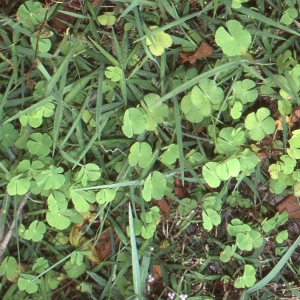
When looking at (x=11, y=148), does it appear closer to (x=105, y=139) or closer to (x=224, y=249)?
(x=105, y=139)

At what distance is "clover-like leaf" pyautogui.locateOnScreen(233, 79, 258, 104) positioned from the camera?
66.6 inches

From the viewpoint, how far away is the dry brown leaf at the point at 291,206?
6.23 feet

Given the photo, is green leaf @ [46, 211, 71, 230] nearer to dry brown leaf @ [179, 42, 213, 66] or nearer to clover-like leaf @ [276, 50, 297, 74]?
dry brown leaf @ [179, 42, 213, 66]

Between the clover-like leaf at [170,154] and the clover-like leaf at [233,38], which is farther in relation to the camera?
the clover-like leaf at [170,154]

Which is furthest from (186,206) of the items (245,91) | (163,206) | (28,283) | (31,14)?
(31,14)

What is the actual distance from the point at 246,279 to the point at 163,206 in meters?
0.52

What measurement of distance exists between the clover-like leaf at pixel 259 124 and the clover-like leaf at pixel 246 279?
637mm

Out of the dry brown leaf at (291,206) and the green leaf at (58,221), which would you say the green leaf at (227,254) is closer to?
the dry brown leaf at (291,206)

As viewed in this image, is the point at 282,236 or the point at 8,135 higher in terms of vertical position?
the point at 8,135

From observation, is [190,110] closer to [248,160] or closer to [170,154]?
[170,154]

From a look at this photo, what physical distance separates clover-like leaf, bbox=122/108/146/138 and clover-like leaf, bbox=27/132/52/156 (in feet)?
1.22

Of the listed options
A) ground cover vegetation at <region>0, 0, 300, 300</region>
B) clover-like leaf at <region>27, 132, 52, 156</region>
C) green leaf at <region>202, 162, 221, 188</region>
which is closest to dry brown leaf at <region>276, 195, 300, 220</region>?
ground cover vegetation at <region>0, 0, 300, 300</region>

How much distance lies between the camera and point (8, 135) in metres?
1.79

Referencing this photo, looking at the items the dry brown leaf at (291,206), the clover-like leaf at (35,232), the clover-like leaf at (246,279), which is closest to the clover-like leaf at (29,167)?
the clover-like leaf at (35,232)
